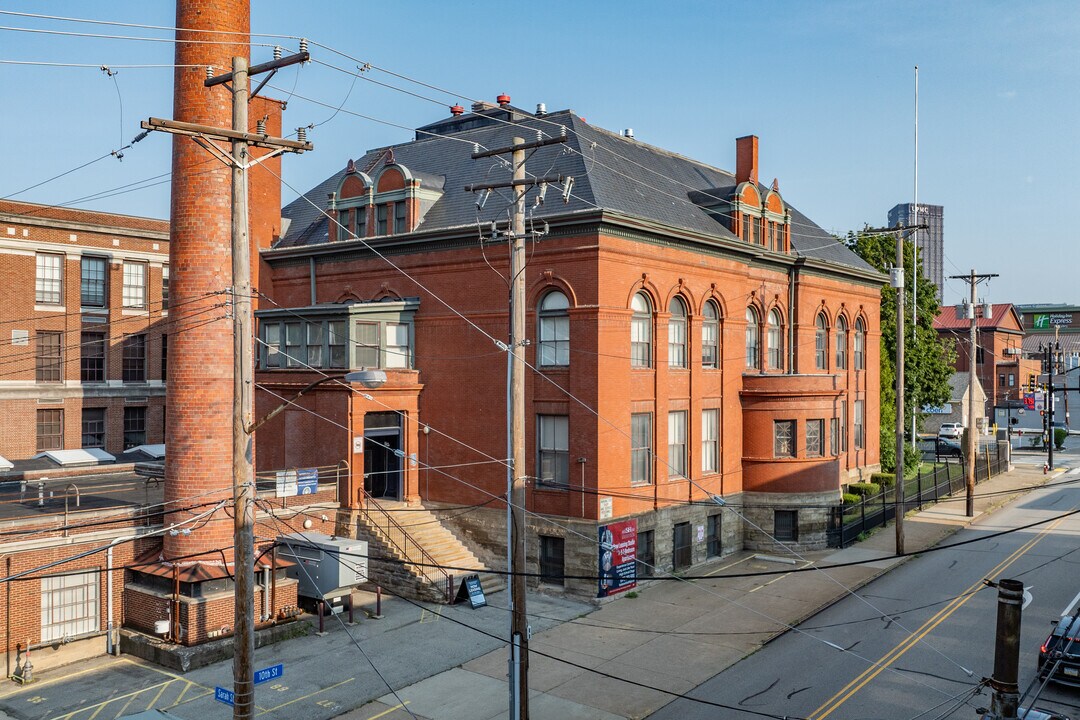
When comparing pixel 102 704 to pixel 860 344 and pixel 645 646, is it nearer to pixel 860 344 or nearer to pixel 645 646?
pixel 645 646

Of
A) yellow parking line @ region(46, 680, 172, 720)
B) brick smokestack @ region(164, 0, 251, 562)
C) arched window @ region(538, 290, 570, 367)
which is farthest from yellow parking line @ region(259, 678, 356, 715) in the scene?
arched window @ region(538, 290, 570, 367)

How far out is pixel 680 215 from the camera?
109 ft

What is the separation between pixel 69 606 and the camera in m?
22.4

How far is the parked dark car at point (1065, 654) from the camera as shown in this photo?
19.4m

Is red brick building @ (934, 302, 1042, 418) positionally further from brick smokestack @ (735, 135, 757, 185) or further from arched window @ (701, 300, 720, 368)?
arched window @ (701, 300, 720, 368)

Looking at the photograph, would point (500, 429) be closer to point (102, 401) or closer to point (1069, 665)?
point (1069, 665)

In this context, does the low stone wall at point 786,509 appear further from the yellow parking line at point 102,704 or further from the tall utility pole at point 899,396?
the yellow parking line at point 102,704

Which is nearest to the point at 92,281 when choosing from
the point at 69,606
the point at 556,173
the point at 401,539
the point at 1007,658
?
the point at 401,539

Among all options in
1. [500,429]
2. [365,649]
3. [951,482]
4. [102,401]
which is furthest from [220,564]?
[951,482]

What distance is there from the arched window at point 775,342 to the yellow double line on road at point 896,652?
12.1 metres

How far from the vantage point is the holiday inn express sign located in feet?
450

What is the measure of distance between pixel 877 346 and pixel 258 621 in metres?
36.6

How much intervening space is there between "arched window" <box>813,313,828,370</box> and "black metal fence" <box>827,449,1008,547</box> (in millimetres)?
6719

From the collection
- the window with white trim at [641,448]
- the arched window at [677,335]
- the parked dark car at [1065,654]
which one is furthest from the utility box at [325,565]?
the parked dark car at [1065,654]
